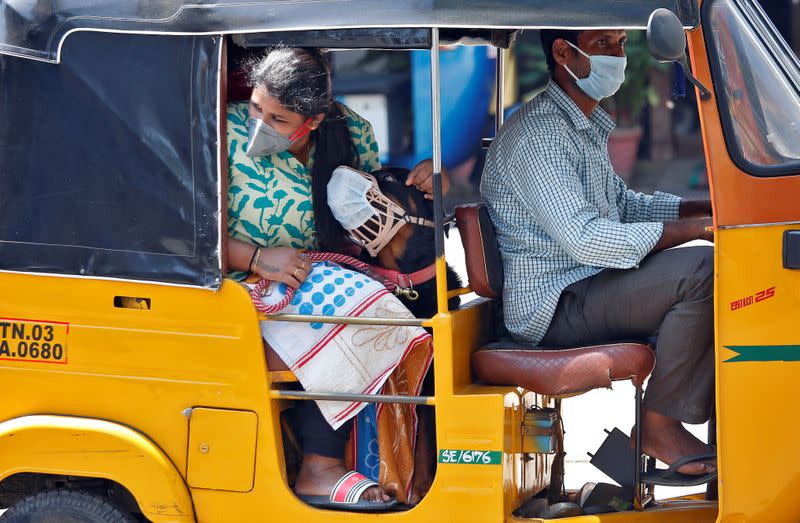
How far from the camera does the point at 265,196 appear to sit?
11.5ft

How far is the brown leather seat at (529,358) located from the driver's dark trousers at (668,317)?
82 mm

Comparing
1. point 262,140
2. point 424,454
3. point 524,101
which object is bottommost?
point 424,454

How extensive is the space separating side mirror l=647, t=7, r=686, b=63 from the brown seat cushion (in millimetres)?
969

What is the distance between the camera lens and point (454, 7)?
3.12 metres

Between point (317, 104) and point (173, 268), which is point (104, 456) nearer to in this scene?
point (173, 268)

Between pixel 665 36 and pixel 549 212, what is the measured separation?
2.55 ft

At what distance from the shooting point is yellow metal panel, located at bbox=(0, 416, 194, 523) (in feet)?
11.3

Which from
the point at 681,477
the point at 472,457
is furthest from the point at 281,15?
the point at 681,477

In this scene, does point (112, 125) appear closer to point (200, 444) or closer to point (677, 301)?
point (200, 444)

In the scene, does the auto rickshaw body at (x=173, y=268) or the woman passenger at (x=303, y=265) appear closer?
the auto rickshaw body at (x=173, y=268)

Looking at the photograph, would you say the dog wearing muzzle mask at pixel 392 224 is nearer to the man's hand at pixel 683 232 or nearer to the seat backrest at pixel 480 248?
the seat backrest at pixel 480 248

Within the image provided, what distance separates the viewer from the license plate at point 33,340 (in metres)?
3.49

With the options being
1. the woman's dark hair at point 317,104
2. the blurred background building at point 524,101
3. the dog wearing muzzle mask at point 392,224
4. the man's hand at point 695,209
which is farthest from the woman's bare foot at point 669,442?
the blurred background building at point 524,101

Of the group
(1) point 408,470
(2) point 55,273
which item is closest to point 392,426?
(1) point 408,470
